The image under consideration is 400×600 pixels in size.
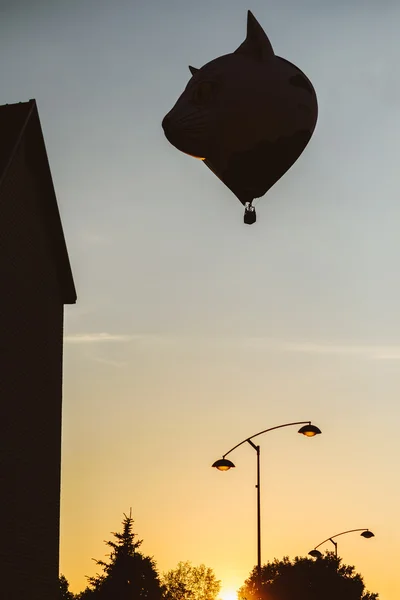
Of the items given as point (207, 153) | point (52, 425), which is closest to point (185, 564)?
point (52, 425)

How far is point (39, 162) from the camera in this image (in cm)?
3447

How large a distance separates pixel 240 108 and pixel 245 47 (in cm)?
157

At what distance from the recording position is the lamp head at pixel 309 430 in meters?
36.7

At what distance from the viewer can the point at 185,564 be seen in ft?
481

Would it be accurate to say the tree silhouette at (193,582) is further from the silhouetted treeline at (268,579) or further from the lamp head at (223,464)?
the lamp head at (223,464)

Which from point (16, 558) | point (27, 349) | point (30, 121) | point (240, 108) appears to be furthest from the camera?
point (30, 121)

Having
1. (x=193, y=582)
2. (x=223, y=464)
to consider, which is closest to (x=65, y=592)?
(x=193, y=582)

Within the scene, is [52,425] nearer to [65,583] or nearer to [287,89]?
[287,89]

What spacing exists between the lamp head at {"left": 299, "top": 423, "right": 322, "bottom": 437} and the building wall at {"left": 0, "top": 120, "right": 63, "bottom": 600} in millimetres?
8936

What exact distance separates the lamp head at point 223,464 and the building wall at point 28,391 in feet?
18.5

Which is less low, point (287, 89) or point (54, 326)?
point (54, 326)

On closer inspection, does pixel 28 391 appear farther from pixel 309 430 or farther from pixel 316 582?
pixel 316 582

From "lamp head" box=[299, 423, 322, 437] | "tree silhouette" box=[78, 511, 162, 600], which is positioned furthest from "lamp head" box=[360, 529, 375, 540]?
"tree silhouette" box=[78, 511, 162, 600]

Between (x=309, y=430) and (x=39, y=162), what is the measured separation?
1372 centimetres
